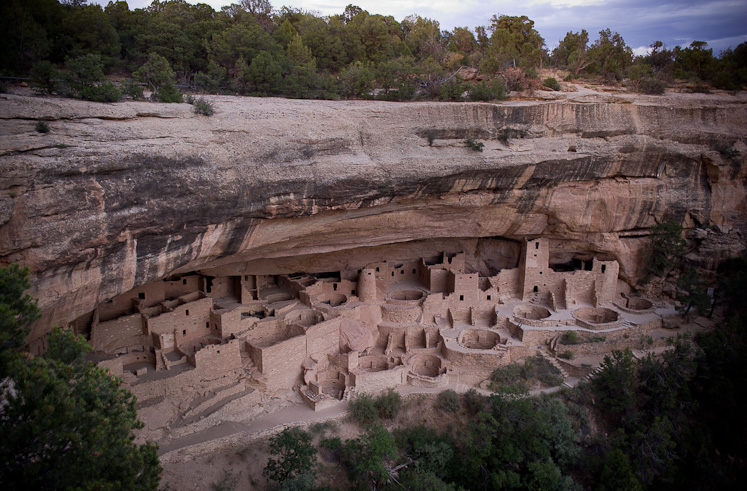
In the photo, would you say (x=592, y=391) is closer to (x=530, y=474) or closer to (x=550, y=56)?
(x=530, y=474)

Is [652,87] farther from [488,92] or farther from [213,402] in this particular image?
[213,402]

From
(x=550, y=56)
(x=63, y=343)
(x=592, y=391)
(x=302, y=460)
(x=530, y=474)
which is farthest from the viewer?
(x=550, y=56)

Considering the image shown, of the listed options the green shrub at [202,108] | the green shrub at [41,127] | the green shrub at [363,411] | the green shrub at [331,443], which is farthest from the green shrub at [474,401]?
the green shrub at [41,127]

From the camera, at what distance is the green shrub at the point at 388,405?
49.4 feet

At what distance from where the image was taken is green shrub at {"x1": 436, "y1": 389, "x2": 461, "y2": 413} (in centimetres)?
1541

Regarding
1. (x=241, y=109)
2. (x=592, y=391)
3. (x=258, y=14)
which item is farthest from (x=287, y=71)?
(x=592, y=391)

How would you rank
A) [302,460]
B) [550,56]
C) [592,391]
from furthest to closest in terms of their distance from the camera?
[550,56]
[592,391]
[302,460]

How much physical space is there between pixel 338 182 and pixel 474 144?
4630 millimetres

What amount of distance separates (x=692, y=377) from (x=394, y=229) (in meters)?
11.2

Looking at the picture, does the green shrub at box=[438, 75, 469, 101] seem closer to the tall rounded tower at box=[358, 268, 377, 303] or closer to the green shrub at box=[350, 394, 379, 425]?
the tall rounded tower at box=[358, 268, 377, 303]

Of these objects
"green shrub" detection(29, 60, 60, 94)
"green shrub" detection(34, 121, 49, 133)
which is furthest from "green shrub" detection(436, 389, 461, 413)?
"green shrub" detection(29, 60, 60, 94)

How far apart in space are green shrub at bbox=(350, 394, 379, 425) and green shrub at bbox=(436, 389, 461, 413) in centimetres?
215

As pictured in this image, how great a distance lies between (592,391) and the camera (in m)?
16.1

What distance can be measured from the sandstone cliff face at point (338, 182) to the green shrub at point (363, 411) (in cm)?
516
